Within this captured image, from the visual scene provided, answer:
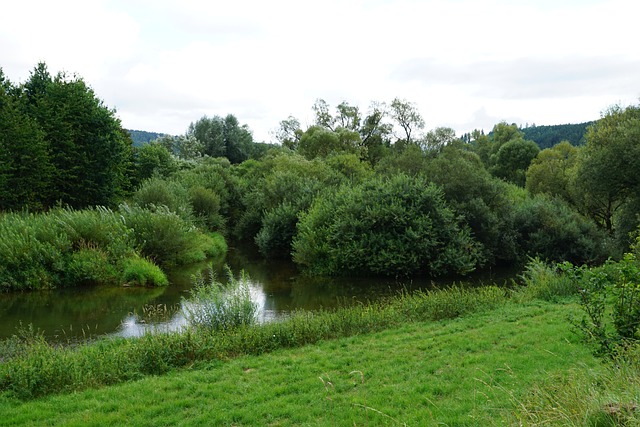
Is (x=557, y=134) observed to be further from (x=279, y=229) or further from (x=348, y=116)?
(x=279, y=229)

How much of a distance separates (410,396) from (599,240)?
25.5 meters

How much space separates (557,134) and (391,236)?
8014cm

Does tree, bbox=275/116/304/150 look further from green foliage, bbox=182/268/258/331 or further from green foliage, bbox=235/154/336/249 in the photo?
green foliage, bbox=182/268/258/331

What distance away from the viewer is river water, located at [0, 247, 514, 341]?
1583cm

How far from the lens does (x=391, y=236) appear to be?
24078 mm

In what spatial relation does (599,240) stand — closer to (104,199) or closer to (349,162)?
(349,162)

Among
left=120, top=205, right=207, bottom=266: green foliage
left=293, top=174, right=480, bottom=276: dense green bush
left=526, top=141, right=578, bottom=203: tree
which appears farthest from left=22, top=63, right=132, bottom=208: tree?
left=526, top=141, right=578, bottom=203: tree

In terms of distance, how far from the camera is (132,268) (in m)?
22.5

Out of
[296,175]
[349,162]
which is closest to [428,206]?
[296,175]

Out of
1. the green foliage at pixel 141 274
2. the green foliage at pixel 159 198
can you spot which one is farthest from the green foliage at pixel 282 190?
the green foliage at pixel 141 274

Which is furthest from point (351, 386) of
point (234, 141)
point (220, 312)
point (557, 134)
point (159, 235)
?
point (557, 134)

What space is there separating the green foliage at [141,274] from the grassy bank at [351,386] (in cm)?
1363

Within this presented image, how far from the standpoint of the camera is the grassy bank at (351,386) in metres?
6.77

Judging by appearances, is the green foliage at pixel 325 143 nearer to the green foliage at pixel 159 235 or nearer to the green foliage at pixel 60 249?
the green foliage at pixel 159 235
